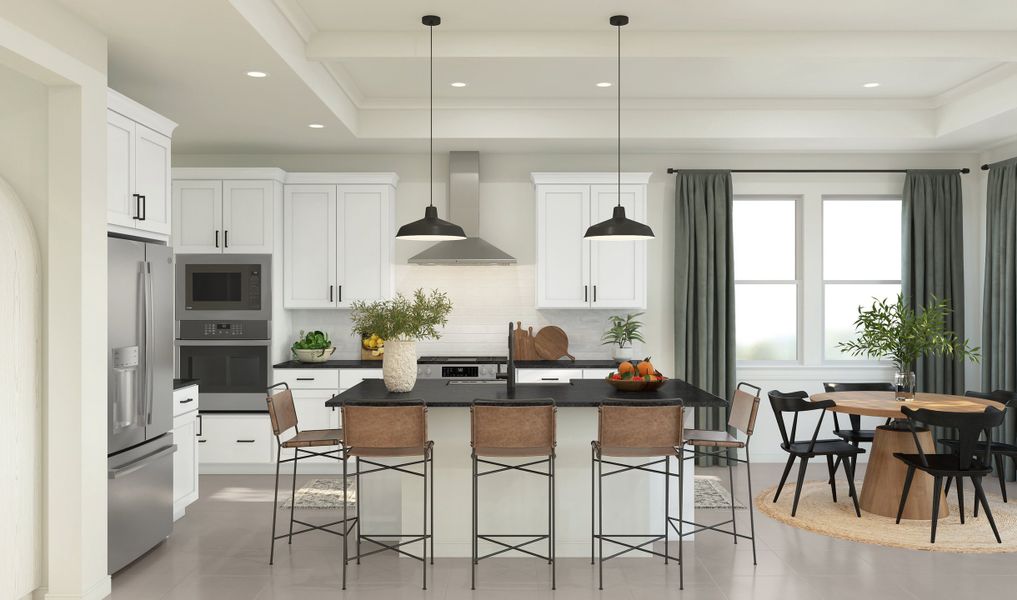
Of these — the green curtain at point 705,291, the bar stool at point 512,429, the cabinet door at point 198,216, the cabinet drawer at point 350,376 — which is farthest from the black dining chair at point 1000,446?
the cabinet door at point 198,216

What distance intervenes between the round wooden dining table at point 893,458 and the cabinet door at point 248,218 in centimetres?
477

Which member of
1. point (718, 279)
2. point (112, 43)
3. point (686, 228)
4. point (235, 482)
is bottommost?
point (235, 482)

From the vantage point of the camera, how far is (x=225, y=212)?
646cm

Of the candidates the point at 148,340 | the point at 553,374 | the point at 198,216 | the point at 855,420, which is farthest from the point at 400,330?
the point at 855,420

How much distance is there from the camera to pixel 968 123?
5910 millimetres

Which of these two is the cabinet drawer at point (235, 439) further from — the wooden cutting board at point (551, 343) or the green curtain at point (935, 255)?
the green curtain at point (935, 255)

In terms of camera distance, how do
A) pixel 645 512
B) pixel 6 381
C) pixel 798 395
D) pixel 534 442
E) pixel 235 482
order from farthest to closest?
pixel 235 482, pixel 798 395, pixel 645 512, pixel 534 442, pixel 6 381

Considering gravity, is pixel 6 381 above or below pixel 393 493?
above

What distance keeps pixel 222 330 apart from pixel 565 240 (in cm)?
318

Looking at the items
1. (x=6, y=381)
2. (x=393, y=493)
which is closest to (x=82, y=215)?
(x=6, y=381)

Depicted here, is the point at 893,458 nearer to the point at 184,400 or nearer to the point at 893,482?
the point at 893,482

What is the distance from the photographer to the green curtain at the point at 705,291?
6773 millimetres

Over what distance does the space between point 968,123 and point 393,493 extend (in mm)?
5361

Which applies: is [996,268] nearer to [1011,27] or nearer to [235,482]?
[1011,27]
